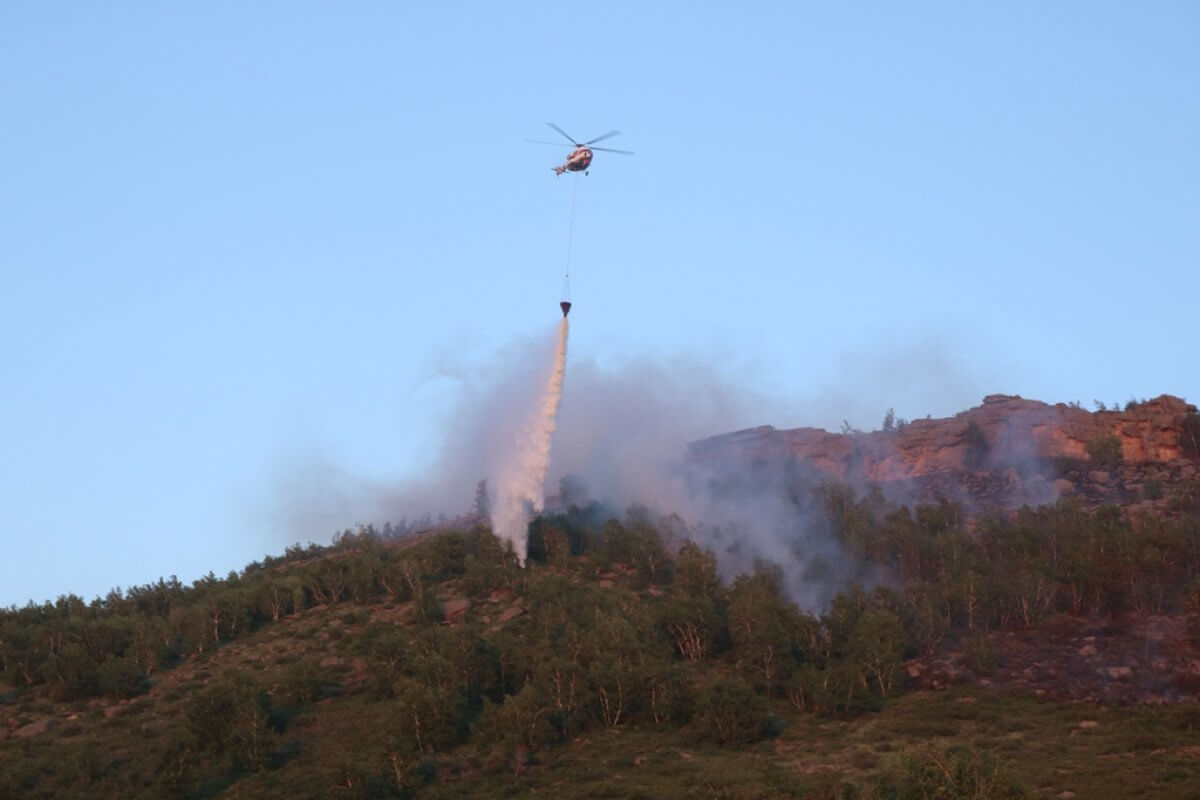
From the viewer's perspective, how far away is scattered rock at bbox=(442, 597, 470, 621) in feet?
223

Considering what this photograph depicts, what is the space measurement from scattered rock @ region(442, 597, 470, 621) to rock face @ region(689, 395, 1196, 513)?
106 ft

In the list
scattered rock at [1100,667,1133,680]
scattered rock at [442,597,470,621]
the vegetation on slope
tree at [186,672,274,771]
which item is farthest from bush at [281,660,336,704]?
scattered rock at [1100,667,1133,680]

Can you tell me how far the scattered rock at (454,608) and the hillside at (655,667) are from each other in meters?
0.31

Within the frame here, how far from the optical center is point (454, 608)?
68.7 meters

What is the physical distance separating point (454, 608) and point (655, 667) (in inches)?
590

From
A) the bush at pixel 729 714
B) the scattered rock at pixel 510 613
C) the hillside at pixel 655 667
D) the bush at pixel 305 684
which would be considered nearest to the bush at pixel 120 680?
the hillside at pixel 655 667

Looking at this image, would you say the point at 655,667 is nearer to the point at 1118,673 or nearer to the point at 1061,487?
the point at 1118,673

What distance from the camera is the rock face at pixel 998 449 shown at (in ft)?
280

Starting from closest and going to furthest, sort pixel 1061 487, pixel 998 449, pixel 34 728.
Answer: pixel 34 728 < pixel 1061 487 < pixel 998 449

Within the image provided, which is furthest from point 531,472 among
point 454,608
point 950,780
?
point 950,780

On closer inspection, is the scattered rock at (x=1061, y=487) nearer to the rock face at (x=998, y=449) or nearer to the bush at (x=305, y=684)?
the rock face at (x=998, y=449)

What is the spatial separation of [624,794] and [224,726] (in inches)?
648

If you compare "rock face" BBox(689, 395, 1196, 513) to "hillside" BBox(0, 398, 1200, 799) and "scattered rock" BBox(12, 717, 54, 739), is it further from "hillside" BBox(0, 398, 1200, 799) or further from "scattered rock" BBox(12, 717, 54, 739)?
"scattered rock" BBox(12, 717, 54, 739)

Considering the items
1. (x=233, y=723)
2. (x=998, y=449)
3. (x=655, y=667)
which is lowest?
(x=233, y=723)
